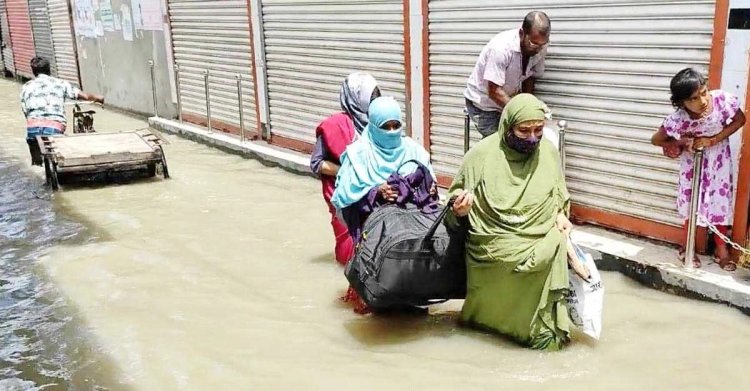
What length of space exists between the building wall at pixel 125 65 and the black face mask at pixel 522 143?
1012 centimetres

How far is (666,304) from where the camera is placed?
15.1 ft

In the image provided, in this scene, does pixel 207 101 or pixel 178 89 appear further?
pixel 178 89

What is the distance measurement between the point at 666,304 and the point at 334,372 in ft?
7.10

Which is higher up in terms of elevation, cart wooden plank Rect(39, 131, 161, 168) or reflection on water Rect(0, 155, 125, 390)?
cart wooden plank Rect(39, 131, 161, 168)

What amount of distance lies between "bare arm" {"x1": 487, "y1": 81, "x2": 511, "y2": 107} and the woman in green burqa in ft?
5.32

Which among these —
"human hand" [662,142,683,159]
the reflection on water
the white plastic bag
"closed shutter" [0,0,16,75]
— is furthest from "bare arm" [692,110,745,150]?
"closed shutter" [0,0,16,75]

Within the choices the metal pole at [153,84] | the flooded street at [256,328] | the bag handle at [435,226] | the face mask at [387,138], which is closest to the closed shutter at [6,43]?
the metal pole at [153,84]

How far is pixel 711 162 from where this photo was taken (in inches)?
180

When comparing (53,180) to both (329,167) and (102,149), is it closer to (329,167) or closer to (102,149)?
(102,149)

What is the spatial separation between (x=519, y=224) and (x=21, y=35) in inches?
886

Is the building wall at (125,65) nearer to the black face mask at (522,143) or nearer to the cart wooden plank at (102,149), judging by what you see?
the cart wooden plank at (102,149)

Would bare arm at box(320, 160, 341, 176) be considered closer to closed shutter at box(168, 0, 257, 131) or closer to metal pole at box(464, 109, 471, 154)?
metal pole at box(464, 109, 471, 154)

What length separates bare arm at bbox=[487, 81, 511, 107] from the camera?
5570 millimetres

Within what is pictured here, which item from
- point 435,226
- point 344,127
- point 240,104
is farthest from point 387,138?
point 240,104
